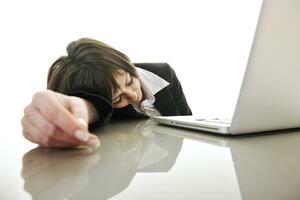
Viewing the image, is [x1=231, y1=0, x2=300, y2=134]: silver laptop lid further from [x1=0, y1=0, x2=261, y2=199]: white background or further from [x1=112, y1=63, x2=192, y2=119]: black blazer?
[x1=112, y1=63, x2=192, y2=119]: black blazer

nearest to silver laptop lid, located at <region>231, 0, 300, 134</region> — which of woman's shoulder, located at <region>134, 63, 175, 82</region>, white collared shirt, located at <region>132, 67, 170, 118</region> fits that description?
white collared shirt, located at <region>132, 67, 170, 118</region>

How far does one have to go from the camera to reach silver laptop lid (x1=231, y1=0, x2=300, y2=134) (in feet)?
1.50

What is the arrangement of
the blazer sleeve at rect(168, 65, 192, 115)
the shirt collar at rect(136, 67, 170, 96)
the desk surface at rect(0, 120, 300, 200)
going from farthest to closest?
the blazer sleeve at rect(168, 65, 192, 115)
the shirt collar at rect(136, 67, 170, 96)
the desk surface at rect(0, 120, 300, 200)

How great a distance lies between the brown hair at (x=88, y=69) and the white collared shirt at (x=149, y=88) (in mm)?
130

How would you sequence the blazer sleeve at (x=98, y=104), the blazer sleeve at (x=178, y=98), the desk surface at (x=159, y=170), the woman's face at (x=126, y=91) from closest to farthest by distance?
the desk surface at (x=159, y=170)
the blazer sleeve at (x=98, y=104)
the woman's face at (x=126, y=91)
the blazer sleeve at (x=178, y=98)

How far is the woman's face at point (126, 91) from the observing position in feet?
3.50

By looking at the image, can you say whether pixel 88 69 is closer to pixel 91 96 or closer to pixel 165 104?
pixel 91 96

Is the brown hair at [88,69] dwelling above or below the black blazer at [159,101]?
above

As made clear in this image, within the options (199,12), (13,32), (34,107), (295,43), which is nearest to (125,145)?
(34,107)

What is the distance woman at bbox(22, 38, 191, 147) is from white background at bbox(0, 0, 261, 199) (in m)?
0.22

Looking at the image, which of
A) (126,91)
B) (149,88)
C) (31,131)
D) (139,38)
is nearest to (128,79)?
(126,91)

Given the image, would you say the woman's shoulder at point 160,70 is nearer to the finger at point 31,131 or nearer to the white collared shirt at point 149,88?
the white collared shirt at point 149,88

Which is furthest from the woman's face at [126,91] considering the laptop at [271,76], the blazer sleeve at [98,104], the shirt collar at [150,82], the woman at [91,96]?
the laptop at [271,76]

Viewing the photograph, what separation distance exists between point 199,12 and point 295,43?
1657 millimetres
